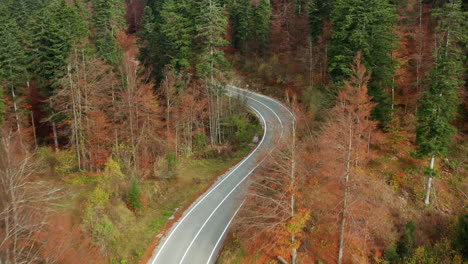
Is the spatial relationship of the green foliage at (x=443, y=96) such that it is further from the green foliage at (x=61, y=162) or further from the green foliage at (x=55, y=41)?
the green foliage at (x=55, y=41)

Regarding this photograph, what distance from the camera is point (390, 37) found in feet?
98.5

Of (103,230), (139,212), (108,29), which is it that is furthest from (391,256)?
(108,29)

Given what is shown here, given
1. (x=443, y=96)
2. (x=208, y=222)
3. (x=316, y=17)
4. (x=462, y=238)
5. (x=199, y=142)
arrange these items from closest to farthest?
(x=462, y=238)
(x=443, y=96)
(x=208, y=222)
(x=199, y=142)
(x=316, y=17)

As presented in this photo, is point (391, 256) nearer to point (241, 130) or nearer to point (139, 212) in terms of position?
point (139, 212)

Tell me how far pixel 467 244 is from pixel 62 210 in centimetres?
2529

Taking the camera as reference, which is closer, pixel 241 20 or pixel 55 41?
pixel 55 41

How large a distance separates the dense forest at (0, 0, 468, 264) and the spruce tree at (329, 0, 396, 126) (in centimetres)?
17

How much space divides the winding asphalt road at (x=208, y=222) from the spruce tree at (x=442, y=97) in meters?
11.1

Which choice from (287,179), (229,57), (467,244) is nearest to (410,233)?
(467,244)

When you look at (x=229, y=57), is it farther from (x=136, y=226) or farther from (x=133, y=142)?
(x=136, y=226)

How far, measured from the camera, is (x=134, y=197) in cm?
2503

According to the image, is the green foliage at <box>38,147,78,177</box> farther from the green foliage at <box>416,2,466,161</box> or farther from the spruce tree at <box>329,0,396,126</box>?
the green foliage at <box>416,2,466,161</box>

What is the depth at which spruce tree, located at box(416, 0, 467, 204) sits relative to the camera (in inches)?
934

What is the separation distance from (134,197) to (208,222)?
589cm
